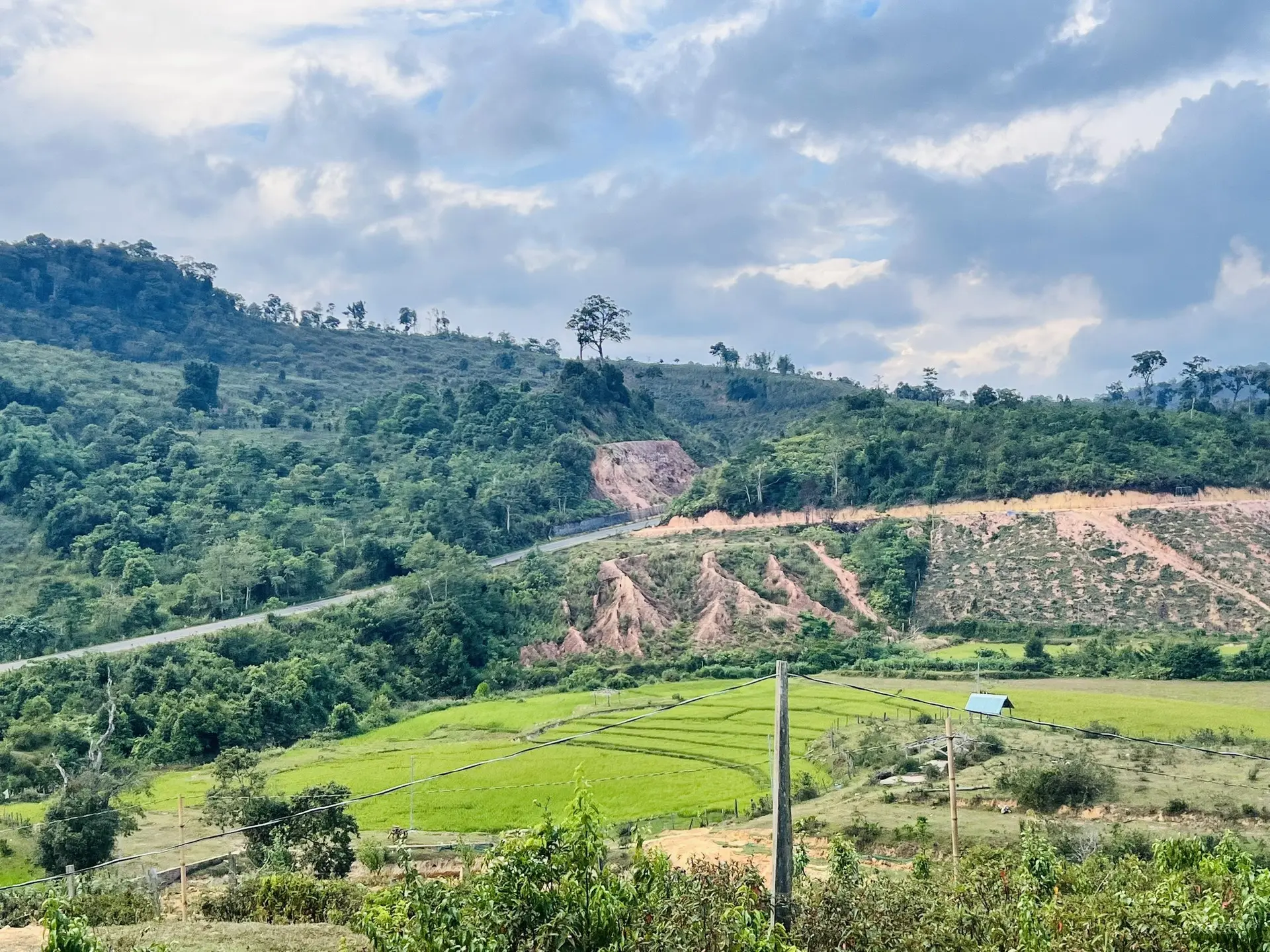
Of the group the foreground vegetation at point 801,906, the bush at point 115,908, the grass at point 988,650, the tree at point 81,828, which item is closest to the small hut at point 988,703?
the grass at point 988,650

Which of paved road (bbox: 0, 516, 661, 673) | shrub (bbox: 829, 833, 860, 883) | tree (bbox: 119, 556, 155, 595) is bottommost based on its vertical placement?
shrub (bbox: 829, 833, 860, 883)

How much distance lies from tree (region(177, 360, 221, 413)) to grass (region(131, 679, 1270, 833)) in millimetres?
50731

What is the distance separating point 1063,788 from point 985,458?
149 feet

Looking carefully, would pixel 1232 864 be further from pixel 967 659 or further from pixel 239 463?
pixel 239 463

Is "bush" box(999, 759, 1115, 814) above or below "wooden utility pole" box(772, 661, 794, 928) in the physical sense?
below

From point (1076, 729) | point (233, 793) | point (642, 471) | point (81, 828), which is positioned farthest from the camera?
point (642, 471)

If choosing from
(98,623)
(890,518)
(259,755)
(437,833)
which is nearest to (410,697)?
(259,755)

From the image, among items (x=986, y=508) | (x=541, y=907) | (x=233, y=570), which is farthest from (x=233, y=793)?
(x=986, y=508)

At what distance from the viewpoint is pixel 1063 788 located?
29.5 metres

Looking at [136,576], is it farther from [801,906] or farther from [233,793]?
[801,906]

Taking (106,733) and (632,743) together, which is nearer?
(106,733)

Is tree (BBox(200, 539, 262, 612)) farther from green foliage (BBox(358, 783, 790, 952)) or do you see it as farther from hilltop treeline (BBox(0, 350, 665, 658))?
green foliage (BBox(358, 783, 790, 952))

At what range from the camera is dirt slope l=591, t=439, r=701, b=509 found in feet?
284

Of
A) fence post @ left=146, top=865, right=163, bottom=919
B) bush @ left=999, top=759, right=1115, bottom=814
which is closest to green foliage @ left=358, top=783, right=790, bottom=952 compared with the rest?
fence post @ left=146, top=865, right=163, bottom=919
